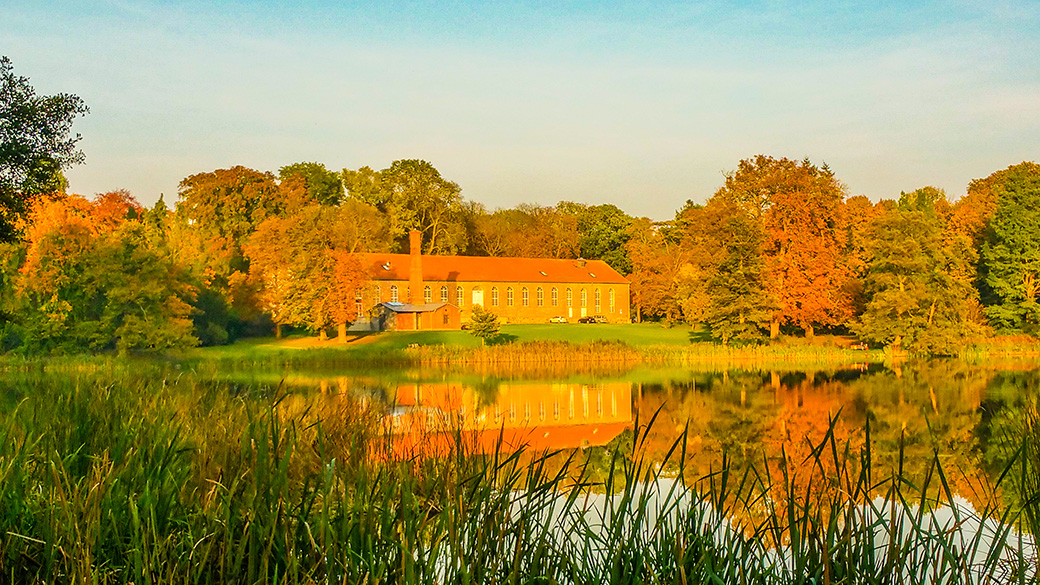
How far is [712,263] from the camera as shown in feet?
126

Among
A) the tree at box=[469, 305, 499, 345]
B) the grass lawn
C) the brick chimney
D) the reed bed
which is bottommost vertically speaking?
the grass lawn

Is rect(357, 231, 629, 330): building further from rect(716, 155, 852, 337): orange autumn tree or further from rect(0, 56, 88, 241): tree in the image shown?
rect(0, 56, 88, 241): tree

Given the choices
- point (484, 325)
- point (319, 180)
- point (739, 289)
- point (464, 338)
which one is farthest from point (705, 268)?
point (319, 180)

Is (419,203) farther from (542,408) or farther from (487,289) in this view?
(542,408)

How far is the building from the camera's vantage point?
5656 centimetres

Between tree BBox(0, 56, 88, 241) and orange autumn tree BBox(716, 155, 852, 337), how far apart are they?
90.3ft

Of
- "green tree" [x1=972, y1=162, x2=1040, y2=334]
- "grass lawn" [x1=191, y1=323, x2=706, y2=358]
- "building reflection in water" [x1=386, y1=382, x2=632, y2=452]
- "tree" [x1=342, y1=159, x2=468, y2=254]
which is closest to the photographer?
"building reflection in water" [x1=386, y1=382, x2=632, y2=452]

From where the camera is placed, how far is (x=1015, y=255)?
4422 centimetres

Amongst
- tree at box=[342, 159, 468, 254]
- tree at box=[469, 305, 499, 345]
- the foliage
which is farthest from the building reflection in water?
tree at box=[342, 159, 468, 254]

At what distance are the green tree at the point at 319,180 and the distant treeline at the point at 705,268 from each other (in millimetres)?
13748

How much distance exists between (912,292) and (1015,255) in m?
13.1

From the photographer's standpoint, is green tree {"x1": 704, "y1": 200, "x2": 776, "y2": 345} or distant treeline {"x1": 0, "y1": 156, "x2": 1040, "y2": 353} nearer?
distant treeline {"x1": 0, "y1": 156, "x2": 1040, "y2": 353}

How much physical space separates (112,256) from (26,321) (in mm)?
3387

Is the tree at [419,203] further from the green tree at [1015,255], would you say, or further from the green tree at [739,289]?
the green tree at [1015,255]
